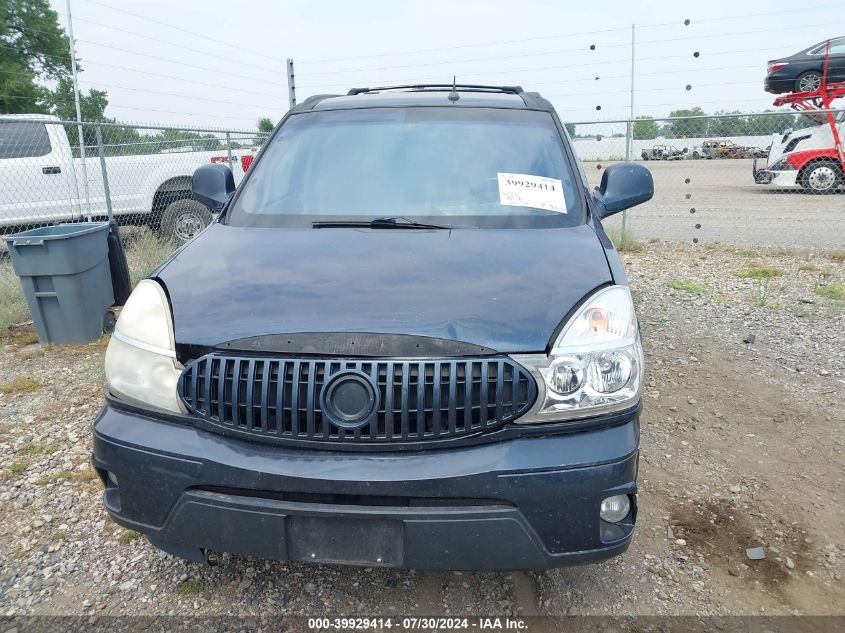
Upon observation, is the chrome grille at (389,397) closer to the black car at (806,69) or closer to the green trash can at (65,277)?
the green trash can at (65,277)

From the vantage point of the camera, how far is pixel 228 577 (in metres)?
2.34

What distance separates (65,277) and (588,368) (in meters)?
4.42

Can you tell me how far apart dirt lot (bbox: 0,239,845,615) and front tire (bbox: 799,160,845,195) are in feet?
33.8

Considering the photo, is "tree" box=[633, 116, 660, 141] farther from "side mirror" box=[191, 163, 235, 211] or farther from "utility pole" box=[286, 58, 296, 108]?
"side mirror" box=[191, 163, 235, 211]

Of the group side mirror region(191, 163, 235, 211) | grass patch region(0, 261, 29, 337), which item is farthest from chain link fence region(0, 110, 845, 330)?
side mirror region(191, 163, 235, 211)

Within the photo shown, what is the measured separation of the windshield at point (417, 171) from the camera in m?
2.72

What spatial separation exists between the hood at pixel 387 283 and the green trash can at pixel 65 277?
284 cm

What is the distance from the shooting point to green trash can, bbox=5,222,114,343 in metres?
4.71

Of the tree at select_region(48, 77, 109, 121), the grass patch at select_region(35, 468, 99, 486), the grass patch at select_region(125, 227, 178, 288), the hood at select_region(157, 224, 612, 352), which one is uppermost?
the tree at select_region(48, 77, 109, 121)

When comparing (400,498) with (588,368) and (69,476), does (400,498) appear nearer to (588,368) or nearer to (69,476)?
(588,368)

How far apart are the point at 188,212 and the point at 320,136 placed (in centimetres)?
601

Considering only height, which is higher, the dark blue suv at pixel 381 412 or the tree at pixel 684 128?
the tree at pixel 684 128

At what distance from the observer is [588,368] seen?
1862 mm

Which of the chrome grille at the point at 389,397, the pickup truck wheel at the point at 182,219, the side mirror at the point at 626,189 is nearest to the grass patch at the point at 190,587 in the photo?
the chrome grille at the point at 389,397
